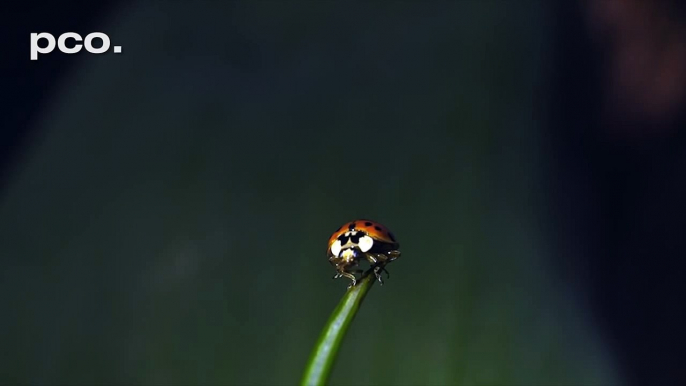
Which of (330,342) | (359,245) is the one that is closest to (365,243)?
(359,245)

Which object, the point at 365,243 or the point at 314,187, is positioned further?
the point at 314,187

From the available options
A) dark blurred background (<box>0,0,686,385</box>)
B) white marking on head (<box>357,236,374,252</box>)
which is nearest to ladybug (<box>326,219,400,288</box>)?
white marking on head (<box>357,236,374,252</box>)

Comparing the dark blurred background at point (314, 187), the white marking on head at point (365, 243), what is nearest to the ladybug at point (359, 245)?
the white marking on head at point (365, 243)

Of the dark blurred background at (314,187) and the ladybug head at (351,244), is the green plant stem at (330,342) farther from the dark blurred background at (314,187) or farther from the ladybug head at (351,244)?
the dark blurred background at (314,187)

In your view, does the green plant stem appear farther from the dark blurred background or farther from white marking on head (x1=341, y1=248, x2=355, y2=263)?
the dark blurred background

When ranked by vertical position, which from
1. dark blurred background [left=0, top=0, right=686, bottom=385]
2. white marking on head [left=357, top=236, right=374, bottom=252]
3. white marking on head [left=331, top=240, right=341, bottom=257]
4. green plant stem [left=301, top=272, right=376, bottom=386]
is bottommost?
green plant stem [left=301, top=272, right=376, bottom=386]

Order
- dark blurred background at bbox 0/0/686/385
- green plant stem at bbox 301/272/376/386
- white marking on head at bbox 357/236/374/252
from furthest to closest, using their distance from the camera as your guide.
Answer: dark blurred background at bbox 0/0/686/385
white marking on head at bbox 357/236/374/252
green plant stem at bbox 301/272/376/386

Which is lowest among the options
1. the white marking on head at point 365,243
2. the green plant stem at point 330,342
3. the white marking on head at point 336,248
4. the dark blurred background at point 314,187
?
the green plant stem at point 330,342

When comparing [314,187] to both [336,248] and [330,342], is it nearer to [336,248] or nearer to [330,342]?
[336,248]
